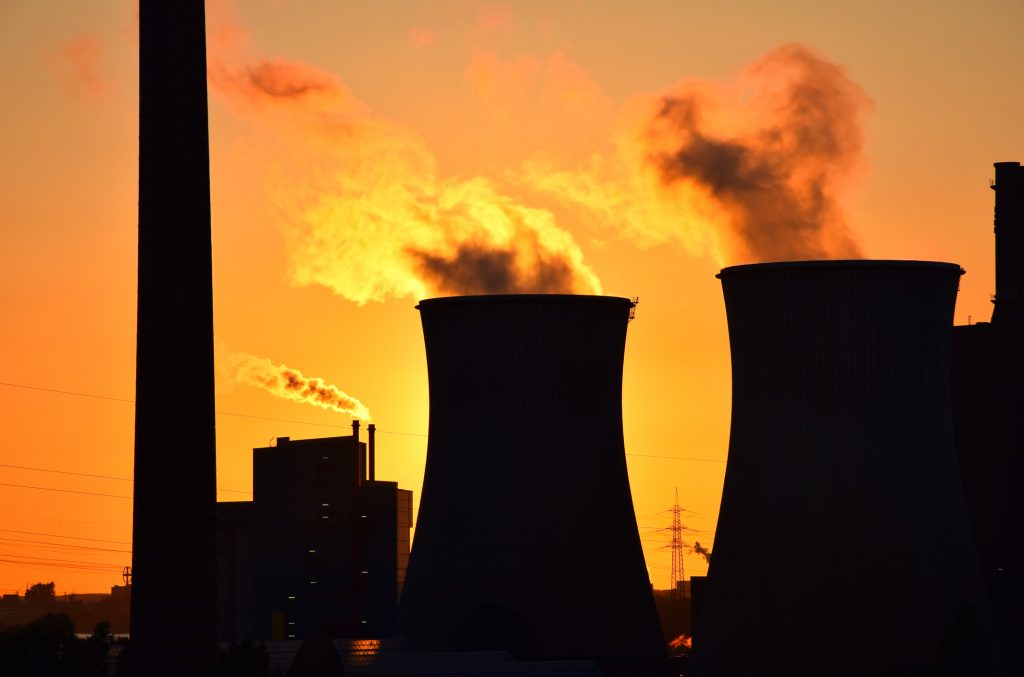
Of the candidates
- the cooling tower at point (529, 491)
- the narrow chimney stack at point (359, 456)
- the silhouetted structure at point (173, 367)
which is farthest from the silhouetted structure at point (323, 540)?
the silhouetted structure at point (173, 367)

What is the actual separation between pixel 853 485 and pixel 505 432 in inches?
373

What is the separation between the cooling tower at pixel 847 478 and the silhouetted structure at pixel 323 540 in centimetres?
3408

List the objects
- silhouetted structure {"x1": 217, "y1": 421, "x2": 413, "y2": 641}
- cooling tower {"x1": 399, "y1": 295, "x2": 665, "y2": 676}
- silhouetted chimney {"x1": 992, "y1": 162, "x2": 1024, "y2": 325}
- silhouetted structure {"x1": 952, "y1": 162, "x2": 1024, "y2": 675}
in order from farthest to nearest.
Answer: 1. silhouetted structure {"x1": 217, "y1": 421, "x2": 413, "y2": 641}
2. silhouetted chimney {"x1": 992, "y1": 162, "x2": 1024, "y2": 325}
3. silhouetted structure {"x1": 952, "y1": 162, "x2": 1024, "y2": 675}
4. cooling tower {"x1": 399, "y1": 295, "x2": 665, "y2": 676}

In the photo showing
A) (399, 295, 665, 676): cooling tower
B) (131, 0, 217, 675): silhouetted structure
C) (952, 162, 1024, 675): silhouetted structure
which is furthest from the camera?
(952, 162, 1024, 675): silhouetted structure

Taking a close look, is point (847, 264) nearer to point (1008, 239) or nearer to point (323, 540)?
point (1008, 239)

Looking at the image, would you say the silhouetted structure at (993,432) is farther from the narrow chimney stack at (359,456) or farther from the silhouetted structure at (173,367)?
the narrow chimney stack at (359,456)

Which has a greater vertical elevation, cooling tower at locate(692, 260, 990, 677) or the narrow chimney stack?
the narrow chimney stack

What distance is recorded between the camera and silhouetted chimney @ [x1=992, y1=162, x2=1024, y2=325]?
181 ft

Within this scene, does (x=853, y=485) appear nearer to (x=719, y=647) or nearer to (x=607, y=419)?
(x=719, y=647)

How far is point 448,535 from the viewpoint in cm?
4834

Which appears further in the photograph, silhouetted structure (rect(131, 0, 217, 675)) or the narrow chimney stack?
the narrow chimney stack

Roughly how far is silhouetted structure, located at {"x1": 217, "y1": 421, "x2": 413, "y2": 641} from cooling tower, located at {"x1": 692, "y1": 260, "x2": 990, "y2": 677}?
34.1 meters

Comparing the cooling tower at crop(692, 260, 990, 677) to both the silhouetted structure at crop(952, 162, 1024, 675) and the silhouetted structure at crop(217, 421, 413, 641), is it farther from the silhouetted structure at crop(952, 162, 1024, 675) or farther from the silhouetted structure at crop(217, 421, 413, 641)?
the silhouetted structure at crop(217, 421, 413, 641)

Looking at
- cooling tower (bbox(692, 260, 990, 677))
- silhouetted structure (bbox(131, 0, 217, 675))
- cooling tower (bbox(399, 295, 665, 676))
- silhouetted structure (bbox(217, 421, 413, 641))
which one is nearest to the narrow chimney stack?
silhouetted structure (bbox(217, 421, 413, 641))
